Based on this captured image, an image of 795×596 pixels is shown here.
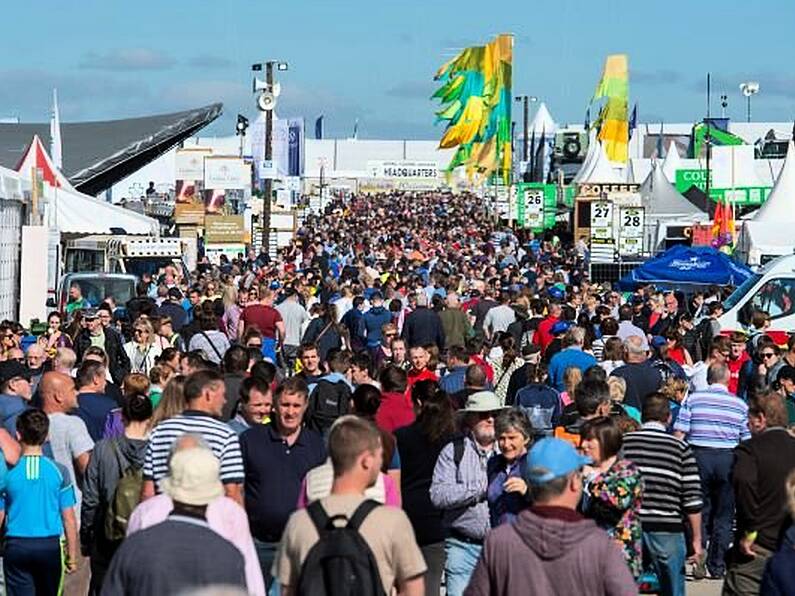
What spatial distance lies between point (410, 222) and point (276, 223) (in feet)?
80.7

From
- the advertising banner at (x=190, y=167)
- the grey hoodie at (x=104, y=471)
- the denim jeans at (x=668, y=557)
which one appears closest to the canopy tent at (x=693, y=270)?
the denim jeans at (x=668, y=557)

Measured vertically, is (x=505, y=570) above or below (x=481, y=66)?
below

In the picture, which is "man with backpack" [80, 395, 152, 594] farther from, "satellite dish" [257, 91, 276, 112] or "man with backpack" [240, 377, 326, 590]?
"satellite dish" [257, 91, 276, 112]

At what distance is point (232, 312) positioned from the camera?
2152 centimetres

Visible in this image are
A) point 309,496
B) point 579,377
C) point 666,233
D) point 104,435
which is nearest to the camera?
point 309,496

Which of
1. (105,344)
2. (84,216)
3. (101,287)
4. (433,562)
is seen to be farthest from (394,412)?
(84,216)

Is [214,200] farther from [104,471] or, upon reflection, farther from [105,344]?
[104,471]

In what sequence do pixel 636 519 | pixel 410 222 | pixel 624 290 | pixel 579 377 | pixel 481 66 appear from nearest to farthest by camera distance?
pixel 636 519 < pixel 579 377 < pixel 624 290 < pixel 481 66 < pixel 410 222

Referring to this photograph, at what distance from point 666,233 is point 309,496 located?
129ft

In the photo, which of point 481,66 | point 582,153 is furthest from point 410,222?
point 481,66

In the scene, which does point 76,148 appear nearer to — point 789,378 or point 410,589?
point 789,378

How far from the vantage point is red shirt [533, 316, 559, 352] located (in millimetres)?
18766

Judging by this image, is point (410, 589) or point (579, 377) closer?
point (410, 589)

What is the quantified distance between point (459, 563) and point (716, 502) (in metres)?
3.70
